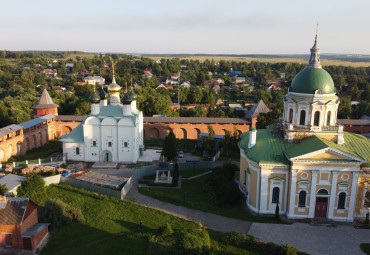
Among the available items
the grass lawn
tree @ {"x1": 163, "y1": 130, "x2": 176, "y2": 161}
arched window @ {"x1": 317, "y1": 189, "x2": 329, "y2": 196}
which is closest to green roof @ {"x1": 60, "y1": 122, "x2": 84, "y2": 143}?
the grass lawn

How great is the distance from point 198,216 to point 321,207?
703cm

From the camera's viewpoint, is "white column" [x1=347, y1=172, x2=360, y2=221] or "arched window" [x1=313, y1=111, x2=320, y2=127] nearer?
"white column" [x1=347, y1=172, x2=360, y2=221]

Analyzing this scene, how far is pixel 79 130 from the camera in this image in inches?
1096

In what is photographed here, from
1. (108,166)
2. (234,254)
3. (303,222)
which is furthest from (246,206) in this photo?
(108,166)

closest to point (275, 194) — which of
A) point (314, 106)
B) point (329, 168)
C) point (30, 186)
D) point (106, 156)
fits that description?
point (329, 168)

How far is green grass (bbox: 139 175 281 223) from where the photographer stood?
18.4 metres

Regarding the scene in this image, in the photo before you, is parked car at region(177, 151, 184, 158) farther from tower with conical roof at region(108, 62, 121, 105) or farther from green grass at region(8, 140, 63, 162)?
green grass at region(8, 140, 63, 162)

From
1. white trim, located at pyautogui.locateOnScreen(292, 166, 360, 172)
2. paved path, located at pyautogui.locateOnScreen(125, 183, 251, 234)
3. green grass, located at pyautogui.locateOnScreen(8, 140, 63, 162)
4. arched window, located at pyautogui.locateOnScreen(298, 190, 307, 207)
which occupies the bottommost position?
paved path, located at pyautogui.locateOnScreen(125, 183, 251, 234)

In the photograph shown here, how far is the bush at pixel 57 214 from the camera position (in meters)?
16.5

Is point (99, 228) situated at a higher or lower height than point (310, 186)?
lower

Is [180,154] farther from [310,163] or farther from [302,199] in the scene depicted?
[310,163]

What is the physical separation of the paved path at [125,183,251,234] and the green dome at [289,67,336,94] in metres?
8.90

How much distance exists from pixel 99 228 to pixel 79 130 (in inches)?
519

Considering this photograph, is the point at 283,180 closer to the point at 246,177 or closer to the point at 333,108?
the point at 246,177
